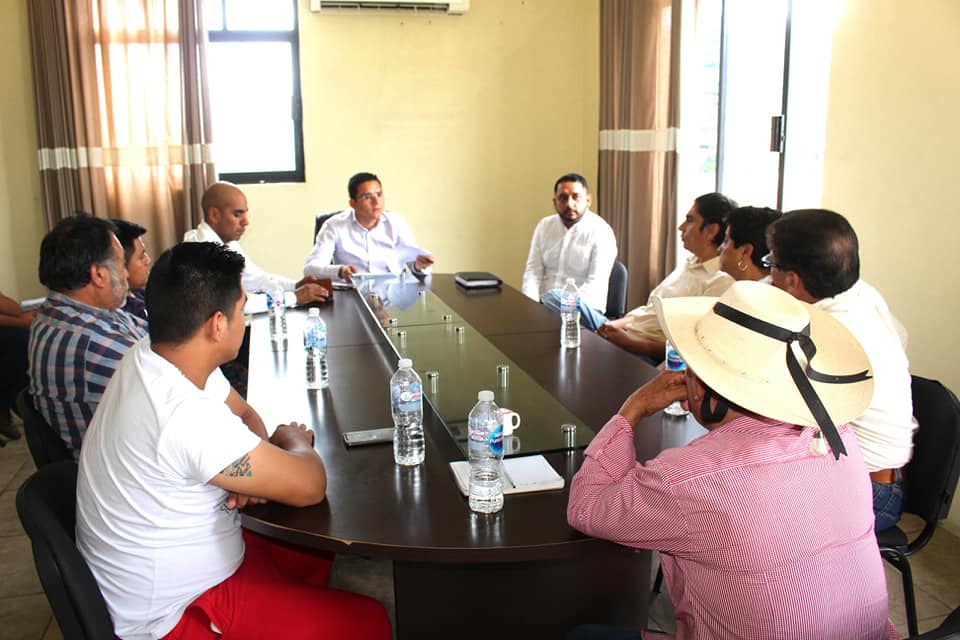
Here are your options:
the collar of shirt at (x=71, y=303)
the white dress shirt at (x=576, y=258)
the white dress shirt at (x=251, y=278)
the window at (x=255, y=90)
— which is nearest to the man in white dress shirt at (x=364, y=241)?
the white dress shirt at (x=251, y=278)

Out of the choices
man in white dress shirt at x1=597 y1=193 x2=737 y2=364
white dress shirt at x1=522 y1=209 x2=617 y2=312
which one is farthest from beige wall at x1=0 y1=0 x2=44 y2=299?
man in white dress shirt at x1=597 y1=193 x2=737 y2=364

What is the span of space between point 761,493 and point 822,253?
110 cm

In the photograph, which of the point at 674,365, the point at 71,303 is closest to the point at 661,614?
the point at 674,365

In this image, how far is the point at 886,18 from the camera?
10.4 ft

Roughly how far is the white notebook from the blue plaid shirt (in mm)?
968

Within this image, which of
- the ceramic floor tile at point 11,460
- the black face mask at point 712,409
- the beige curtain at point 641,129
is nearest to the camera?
the black face mask at point 712,409

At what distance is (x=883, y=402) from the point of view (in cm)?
196

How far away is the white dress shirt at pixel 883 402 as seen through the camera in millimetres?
1964

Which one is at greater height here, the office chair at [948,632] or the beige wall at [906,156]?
the beige wall at [906,156]

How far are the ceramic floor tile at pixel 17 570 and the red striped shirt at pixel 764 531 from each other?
2.26 meters

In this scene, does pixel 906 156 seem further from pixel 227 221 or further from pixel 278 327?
pixel 227 221

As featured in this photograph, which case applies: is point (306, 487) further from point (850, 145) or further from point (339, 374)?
point (850, 145)

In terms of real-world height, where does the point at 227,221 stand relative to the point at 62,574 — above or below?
above

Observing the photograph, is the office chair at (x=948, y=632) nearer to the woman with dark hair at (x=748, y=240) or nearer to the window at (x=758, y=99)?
the woman with dark hair at (x=748, y=240)
